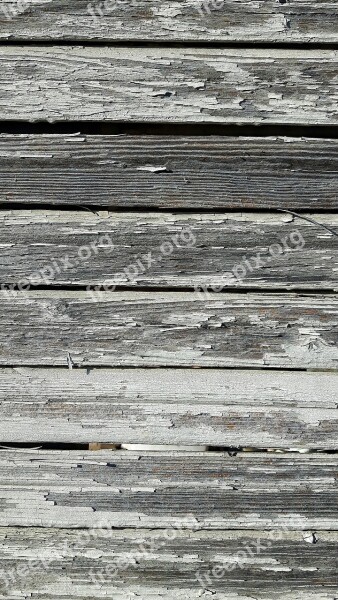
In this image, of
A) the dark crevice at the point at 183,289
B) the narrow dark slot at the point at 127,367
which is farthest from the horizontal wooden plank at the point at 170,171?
the narrow dark slot at the point at 127,367

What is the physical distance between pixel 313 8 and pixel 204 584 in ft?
4.24

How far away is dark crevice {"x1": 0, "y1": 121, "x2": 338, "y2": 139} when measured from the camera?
53.1 inches

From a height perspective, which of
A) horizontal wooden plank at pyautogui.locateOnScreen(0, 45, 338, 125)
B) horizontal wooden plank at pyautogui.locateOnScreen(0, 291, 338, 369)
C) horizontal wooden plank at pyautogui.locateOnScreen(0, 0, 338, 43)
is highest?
horizontal wooden plank at pyautogui.locateOnScreen(0, 0, 338, 43)

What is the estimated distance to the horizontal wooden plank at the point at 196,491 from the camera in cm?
138

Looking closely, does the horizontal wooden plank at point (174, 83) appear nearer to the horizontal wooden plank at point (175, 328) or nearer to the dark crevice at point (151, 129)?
the dark crevice at point (151, 129)

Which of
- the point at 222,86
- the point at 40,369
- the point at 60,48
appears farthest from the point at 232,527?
the point at 60,48

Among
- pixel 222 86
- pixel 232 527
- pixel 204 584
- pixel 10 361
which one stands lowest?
pixel 204 584

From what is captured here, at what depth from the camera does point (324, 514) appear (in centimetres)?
138

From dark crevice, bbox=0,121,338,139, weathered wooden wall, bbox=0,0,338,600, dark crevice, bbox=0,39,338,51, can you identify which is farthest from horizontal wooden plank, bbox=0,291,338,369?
dark crevice, bbox=0,39,338,51

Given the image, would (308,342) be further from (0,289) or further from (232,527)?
Answer: (0,289)

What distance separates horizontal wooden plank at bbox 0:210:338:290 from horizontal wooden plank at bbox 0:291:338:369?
1.5 inches

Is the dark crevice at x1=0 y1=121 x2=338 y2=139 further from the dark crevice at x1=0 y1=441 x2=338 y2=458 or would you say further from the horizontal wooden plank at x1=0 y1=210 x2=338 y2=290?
the dark crevice at x1=0 y1=441 x2=338 y2=458

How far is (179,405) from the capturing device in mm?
1371

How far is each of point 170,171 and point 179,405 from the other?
0.52m
